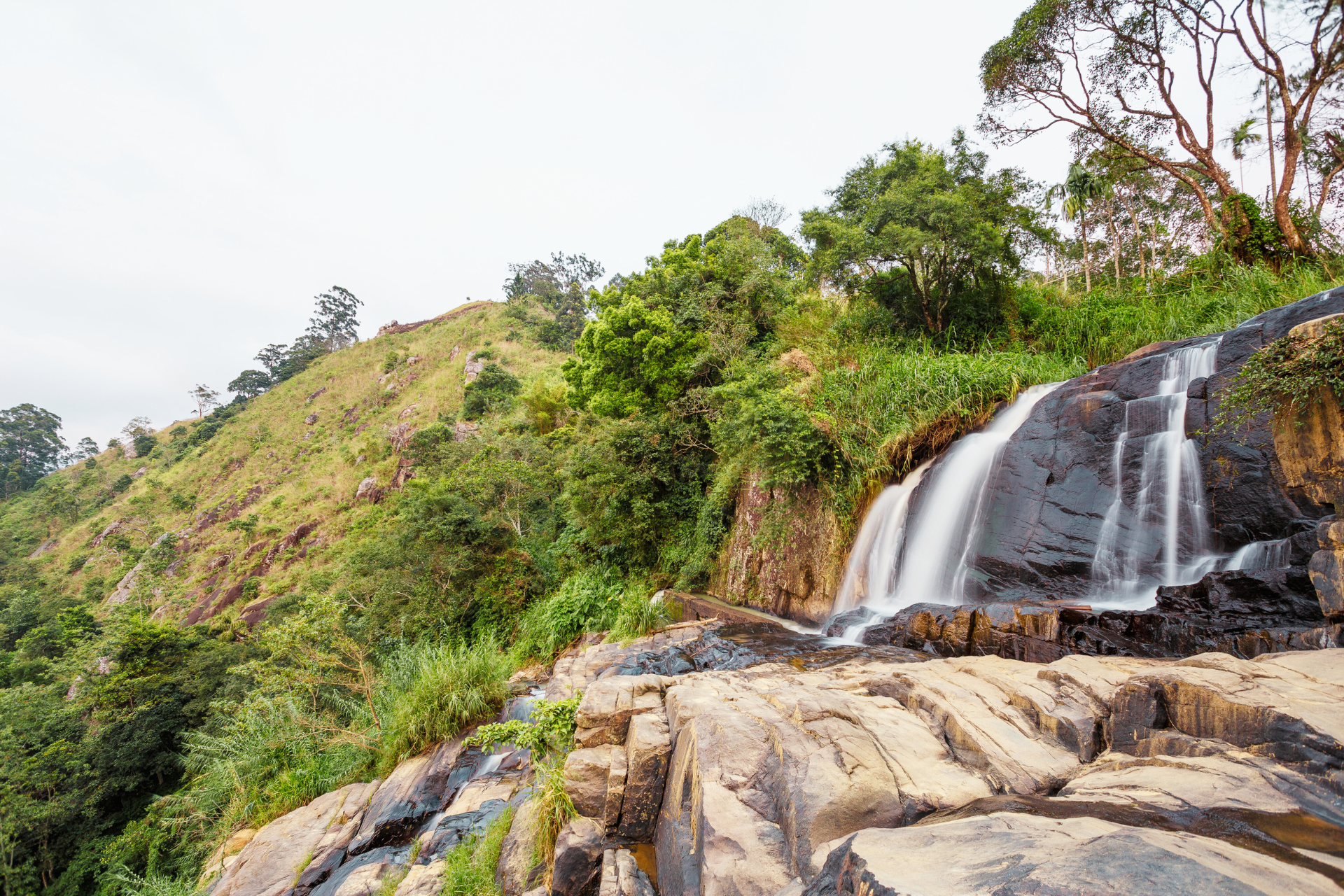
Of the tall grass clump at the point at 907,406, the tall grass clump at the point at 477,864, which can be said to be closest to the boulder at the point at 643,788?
the tall grass clump at the point at 477,864

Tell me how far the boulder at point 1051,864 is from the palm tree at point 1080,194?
2211 centimetres

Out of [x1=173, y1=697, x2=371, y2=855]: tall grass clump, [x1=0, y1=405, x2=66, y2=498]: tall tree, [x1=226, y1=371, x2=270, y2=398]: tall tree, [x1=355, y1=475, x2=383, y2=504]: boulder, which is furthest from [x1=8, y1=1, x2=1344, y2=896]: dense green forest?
[x1=0, y1=405, x2=66, y2=498]: tall tree


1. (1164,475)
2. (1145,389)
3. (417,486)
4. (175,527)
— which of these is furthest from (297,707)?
(175,527)

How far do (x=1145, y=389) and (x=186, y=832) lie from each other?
16005 millimetres

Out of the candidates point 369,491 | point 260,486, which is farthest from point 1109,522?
point 260,486

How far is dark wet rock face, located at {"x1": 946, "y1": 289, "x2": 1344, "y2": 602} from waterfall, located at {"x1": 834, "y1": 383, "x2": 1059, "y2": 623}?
23 cm

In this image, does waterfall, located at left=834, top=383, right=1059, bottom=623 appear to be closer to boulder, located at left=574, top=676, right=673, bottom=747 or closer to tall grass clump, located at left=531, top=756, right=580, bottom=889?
boulder, located at left=574, top=676, right=673, bottom=747

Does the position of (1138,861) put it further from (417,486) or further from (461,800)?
(417,486)

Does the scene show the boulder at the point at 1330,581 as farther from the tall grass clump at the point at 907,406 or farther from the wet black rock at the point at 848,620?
the tall grass clump at the point at 907,406

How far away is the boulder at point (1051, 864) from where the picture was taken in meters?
1.33

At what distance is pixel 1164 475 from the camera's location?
5.40 m

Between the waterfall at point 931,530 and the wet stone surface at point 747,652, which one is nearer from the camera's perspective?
the wet stone surface at point 747,652

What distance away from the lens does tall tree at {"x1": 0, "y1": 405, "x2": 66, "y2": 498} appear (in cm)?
5428

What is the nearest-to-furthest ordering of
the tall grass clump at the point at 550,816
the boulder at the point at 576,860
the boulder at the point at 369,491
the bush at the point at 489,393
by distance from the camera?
the boulder at the point at 576,860 < the tall grass clump at the point at 550,816 < the bush at the point at 489,393 < the boulder at the point at 369,491
